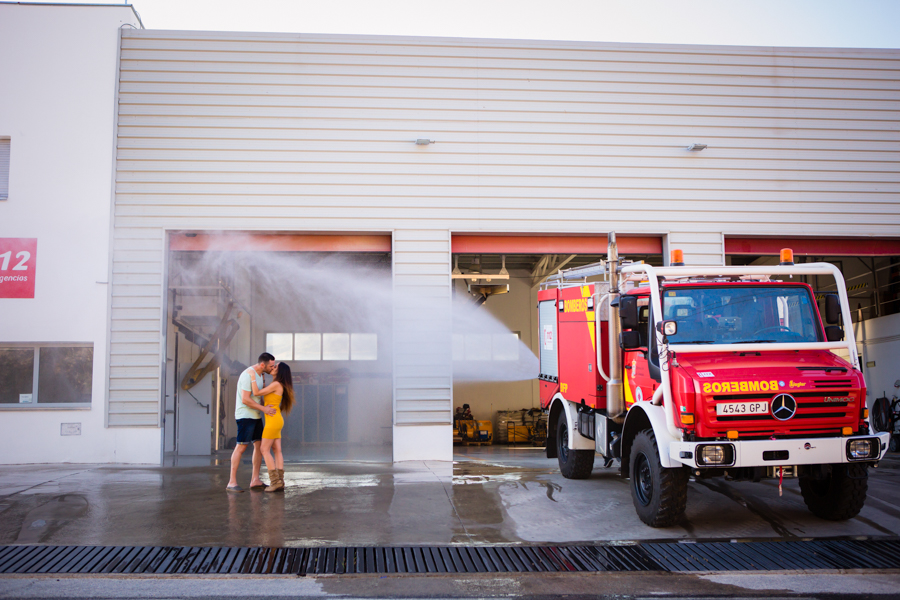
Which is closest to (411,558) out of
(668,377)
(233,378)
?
(668,377)

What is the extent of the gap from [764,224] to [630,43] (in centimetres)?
437

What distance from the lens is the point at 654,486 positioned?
5973mm

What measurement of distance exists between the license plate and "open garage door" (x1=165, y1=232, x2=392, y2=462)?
7535mm

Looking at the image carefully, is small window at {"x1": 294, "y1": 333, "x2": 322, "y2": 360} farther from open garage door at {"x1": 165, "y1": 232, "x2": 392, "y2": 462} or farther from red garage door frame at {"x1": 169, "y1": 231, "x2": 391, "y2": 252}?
red garage door frame at {"x1": 169, "y1": 231, "x2": 391, "y2": 252}

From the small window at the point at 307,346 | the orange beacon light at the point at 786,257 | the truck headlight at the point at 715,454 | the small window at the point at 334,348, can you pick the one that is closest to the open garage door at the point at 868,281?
the orange beacon light at the point at 786,257

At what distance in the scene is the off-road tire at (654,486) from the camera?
587cm

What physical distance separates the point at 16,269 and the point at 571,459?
9843mm

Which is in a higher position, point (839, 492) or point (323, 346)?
point (323, 346)

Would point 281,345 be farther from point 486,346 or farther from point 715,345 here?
point 715,345

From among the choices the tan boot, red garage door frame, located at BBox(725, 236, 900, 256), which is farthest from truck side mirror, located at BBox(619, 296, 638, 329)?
red garage door frame, located at BBox(725, 236, 900, 256)

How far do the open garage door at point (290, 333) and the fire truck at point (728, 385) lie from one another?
6.00m

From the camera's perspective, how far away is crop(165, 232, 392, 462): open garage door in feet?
42.8

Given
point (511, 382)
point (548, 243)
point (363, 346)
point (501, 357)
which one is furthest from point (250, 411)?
point (511, 382)

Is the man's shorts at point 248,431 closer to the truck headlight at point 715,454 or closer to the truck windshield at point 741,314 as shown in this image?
the truck windshield at point 741,314
